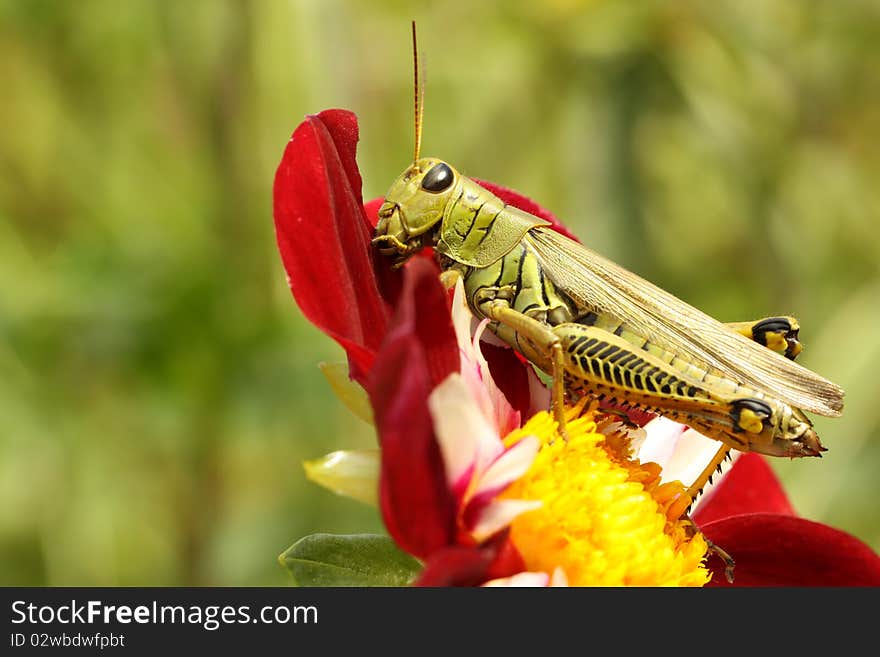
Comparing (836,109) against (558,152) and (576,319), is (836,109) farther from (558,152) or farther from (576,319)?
(576,319)

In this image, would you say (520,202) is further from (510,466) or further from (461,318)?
(510,466)

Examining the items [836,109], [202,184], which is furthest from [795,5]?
[202,184]

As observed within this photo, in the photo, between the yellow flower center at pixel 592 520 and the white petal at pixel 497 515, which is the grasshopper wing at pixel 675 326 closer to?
the yellow flower center at pixel 592 520

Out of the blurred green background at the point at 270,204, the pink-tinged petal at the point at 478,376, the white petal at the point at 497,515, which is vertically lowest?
the white petal at the point at 497,515

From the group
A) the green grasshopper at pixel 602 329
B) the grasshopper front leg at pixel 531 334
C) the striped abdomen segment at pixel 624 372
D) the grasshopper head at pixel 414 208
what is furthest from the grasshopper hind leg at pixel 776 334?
the grasshopper head at pixel 414 208

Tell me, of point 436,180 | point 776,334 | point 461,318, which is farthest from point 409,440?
point 776,334

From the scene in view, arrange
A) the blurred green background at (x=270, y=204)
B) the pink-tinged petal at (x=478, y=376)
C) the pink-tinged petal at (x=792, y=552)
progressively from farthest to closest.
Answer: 1. the blurred green background at (x=270, y=204)
2. the pink-tinged petal at (x=792, y=552)
3. the pink-tinged petal at (x=478, y=376)

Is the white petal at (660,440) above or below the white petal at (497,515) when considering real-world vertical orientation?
above
